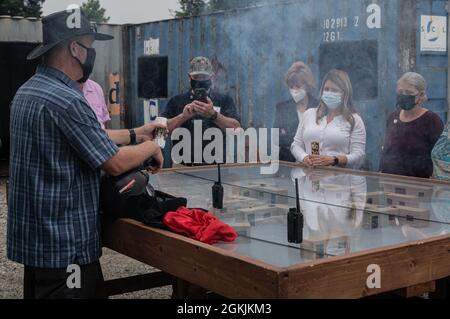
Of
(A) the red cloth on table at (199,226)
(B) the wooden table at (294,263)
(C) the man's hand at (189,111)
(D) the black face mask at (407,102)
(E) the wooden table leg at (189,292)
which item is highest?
(D) the black face mask at (407,102)

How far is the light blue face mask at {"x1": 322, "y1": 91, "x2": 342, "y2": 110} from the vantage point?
4547 mm

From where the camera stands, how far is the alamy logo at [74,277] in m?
2.56

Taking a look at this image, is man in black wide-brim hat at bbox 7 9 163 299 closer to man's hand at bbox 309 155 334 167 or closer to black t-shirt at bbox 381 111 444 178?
man's hand at bbox 309 155 334 167

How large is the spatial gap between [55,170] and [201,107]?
235 centimetres

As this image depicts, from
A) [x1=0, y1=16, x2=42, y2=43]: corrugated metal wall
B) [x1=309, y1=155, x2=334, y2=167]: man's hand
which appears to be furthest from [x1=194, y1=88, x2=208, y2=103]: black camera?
[x1=0, y1=16, x2=42, y2=43]: corrugated metal wall

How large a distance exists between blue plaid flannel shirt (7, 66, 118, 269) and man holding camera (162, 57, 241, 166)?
2.20 metres

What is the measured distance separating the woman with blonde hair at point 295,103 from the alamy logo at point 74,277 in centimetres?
296

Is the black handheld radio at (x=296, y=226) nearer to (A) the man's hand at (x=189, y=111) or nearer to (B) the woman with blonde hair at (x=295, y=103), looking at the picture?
(A) the man's hand at (x=189, y=111)

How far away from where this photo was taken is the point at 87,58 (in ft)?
8.86

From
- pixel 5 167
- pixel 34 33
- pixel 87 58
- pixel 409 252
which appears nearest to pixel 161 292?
pixel 87 58

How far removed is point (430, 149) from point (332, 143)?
70 cm

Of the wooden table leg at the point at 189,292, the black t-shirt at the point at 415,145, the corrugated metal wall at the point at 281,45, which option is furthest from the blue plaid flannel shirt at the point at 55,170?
the corrugated metal wall at the point at 281,45
